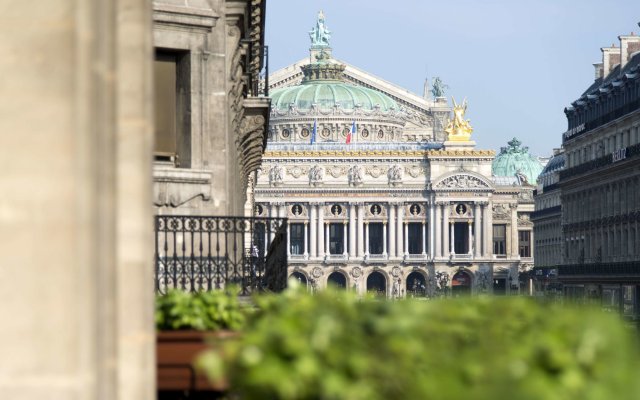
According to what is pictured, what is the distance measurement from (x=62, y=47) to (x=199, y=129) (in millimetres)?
18541

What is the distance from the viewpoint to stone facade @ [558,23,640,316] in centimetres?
12575

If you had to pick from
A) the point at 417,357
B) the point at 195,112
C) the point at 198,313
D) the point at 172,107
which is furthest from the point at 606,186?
the point at 417,357

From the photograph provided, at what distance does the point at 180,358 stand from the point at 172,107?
585 inches

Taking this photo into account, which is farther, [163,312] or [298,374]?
[163,312]

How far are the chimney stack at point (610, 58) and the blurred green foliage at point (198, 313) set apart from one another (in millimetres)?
134208

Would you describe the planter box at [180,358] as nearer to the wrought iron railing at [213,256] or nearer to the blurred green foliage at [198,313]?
the blurred green foliage at [198,313]

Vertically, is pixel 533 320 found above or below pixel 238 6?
below

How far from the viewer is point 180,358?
41.5 feet

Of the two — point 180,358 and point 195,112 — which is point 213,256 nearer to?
point 195,112

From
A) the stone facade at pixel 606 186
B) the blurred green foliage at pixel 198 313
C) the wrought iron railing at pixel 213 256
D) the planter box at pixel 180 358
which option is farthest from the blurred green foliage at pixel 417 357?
the stone facade at pixel 606 186

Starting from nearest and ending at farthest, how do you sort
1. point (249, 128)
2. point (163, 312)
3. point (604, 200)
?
1. point (163, 312)
2. point (249, 128)
3. point (604, 200)

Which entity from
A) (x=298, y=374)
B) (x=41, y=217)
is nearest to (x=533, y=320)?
(x=298, y=374)

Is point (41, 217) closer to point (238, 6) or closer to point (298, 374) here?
point (298, 374)

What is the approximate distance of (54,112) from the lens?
9359 mm
